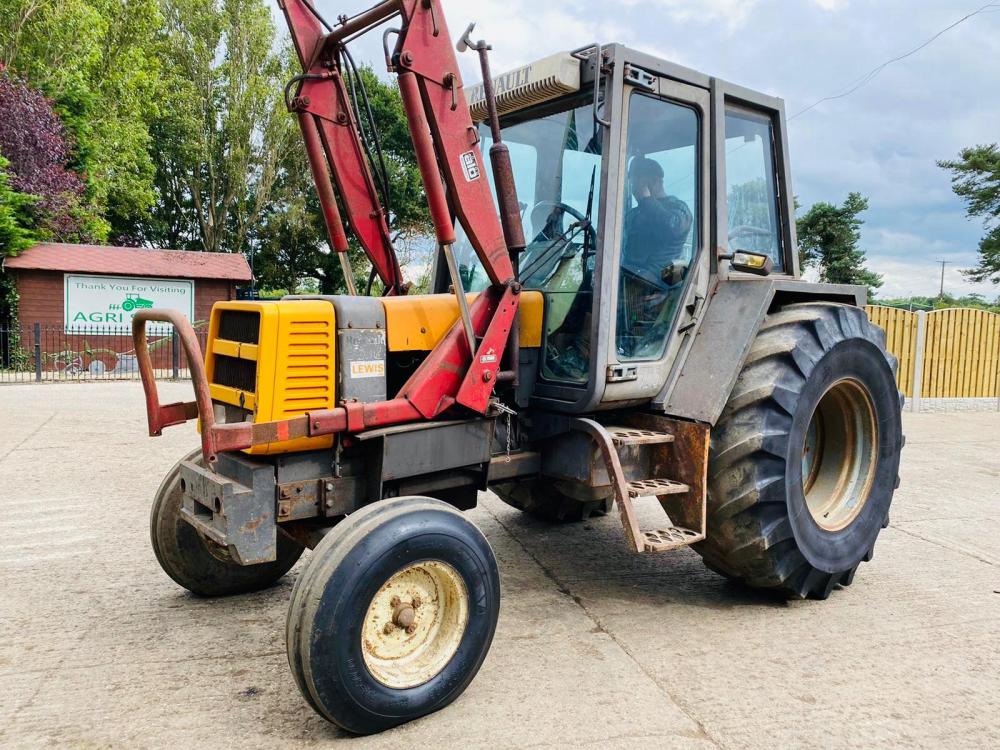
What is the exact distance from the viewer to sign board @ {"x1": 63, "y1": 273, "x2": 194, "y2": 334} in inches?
696

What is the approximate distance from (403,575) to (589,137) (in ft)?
7.55

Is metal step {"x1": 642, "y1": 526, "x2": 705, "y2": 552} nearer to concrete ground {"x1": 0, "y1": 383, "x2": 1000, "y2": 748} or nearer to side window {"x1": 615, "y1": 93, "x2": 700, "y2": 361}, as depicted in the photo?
concrete ground {"x1": 0, "y1": 383, "x2": 1000, "y2": 748}

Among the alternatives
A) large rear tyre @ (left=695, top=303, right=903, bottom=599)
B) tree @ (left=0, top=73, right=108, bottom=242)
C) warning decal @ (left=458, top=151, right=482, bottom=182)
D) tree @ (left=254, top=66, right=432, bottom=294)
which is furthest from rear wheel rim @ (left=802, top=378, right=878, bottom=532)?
tree @ (left=254, top=66, right=432, bottom=294)

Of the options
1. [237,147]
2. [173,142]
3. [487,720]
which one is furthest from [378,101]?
[487,720]

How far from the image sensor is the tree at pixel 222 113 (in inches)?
1065

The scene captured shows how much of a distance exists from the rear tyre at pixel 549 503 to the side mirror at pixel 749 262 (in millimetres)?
1766

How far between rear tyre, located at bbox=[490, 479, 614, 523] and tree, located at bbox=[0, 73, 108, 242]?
1759cm

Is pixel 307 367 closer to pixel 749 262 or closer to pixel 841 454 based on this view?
pixel 749 262

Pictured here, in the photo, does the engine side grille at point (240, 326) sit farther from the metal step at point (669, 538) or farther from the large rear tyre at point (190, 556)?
the metal step at point (669, 538)

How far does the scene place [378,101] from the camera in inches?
1077

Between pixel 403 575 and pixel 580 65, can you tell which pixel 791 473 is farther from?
pixel 580 65

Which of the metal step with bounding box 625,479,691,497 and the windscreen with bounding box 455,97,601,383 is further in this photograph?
the windscreen with bounding box 455,97,601,383

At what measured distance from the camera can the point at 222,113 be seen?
28.0m

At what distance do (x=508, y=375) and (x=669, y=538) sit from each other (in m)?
1.09
